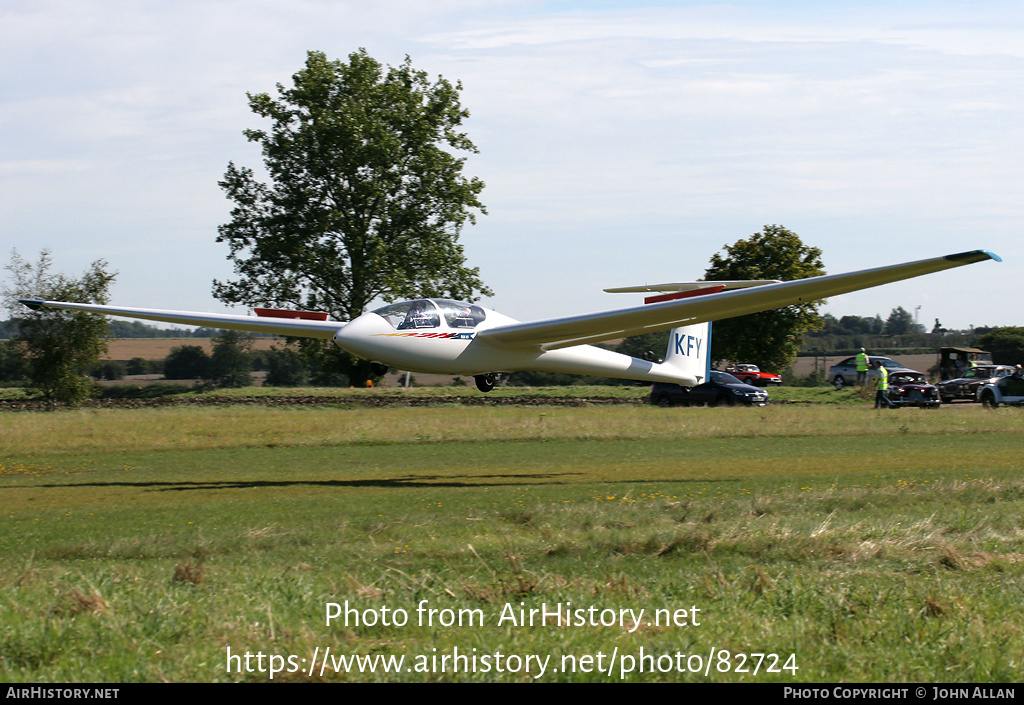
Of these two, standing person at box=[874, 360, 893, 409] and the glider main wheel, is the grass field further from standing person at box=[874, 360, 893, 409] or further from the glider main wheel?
standing person at box=[874, 360, 893, 409]

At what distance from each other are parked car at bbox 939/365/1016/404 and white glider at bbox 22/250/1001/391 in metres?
32.6

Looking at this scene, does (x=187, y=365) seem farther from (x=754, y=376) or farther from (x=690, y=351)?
(x=690, y=351)

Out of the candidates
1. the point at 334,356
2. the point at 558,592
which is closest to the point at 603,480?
the point at 558,592

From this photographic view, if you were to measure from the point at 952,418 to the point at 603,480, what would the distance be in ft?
64.3

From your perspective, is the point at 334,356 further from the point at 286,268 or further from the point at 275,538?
the point at 275,538

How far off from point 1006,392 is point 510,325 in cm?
3101

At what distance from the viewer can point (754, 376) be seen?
58.8m

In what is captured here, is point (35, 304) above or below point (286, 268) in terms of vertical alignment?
below

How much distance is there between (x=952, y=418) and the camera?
3441cm

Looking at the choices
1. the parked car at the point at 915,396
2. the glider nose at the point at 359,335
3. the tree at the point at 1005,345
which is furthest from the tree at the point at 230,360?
the tree at the point at 1005,345

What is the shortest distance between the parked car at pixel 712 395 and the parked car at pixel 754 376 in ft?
48.3

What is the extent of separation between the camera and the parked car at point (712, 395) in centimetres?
4206

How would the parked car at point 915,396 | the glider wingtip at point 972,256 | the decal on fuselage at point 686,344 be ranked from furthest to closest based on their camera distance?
the parked car at point 915,396 < the decal on fuselage at point 686,344 < the glider wingtip at point 972,256

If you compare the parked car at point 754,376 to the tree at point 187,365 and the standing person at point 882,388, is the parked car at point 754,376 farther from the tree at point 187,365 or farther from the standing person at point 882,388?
the tree at point 187,365
